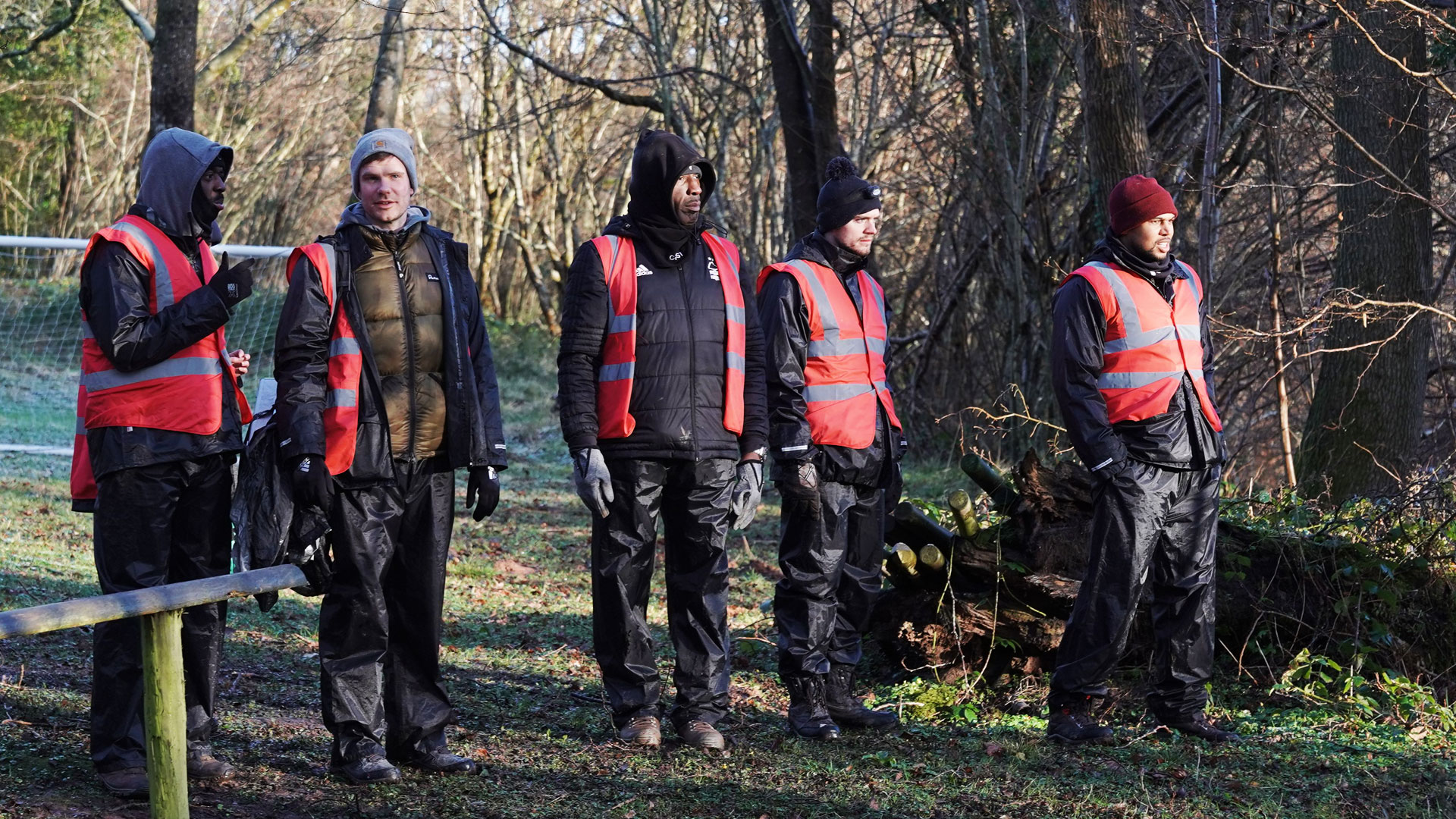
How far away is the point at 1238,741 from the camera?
540 cm

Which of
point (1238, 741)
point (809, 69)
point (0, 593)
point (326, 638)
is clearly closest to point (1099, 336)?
point (1238, 741)

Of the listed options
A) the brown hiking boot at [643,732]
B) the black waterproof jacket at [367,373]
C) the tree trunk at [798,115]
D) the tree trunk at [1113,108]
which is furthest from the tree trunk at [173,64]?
the brown hiking boot at [643,732]

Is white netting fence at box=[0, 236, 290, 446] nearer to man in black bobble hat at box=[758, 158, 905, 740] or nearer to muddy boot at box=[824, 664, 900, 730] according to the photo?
man in black bobble hat at box=[758, 158, 905, 740]

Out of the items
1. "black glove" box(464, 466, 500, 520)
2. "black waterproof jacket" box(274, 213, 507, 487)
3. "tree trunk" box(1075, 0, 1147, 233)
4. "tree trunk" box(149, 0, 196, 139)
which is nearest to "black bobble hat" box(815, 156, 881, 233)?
"black waterproof jacket" box(274, 213, 507, 487)

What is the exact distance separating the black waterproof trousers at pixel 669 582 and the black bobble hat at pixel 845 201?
1070 mm

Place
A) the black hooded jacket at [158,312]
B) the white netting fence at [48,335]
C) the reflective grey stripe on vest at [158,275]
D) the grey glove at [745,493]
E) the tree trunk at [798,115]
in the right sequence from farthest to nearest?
1. the white netting fence at [48,335]
2. the tree trunk at [798,115]
3. the grey glove at [745,493]
4. the reflective grey stripe on vest at [158,275]
5. the black hooded jacket at [158,312]

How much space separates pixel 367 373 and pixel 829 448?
1766 mm

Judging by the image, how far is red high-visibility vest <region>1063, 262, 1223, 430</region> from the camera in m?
5.32

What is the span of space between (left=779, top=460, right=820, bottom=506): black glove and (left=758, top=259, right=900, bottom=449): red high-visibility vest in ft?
0.43

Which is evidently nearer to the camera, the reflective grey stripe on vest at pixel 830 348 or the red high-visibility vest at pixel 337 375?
the red high-visibility vest at pixel 337 375

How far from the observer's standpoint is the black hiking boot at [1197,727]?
5.42 m

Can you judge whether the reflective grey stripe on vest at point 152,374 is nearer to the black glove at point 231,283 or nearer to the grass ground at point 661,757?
the black glove at point 231,283

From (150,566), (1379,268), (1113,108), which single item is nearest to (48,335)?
(1113,108)

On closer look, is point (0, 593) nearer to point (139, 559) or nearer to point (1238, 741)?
point (139, 559)
